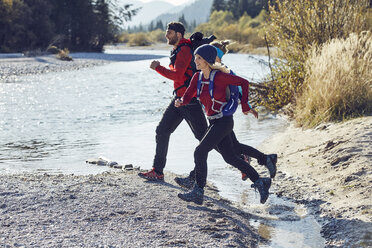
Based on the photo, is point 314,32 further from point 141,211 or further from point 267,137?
point 141,211

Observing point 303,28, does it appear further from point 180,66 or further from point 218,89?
point 218,89

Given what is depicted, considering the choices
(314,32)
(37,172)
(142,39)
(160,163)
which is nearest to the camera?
(160,163)

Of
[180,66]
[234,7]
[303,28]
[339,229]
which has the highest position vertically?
[234,7]

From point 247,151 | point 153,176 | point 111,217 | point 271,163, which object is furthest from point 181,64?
point 111,217

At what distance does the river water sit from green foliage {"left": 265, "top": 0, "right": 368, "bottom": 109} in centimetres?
84

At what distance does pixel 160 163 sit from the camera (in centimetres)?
657

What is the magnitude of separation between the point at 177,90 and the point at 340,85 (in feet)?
13.9

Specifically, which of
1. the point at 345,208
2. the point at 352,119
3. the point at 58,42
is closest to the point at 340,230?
the point at 345,208

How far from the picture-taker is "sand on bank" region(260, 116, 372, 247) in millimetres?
5242

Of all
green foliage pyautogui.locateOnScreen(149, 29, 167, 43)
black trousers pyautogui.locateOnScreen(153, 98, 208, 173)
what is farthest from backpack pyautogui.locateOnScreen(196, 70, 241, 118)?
green foliage pyautogui.locateOnScreen(149, 29, 167, 43)

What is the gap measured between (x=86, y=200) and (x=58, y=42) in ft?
141

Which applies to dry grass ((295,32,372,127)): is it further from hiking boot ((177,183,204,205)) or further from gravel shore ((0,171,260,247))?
hiking boot ((177,183,204,205))

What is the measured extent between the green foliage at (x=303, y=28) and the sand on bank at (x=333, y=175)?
2.79 meters

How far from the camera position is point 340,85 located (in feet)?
30.7
